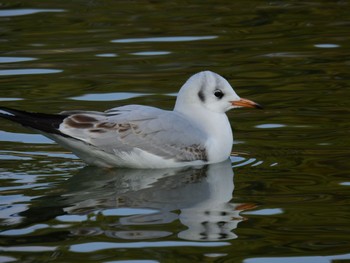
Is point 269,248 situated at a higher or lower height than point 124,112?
lower

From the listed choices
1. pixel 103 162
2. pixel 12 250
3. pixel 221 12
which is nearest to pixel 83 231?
pixel 12 250

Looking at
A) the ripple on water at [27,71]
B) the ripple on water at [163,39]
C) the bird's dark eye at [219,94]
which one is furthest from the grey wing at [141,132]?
the ripple on water at [163,39]

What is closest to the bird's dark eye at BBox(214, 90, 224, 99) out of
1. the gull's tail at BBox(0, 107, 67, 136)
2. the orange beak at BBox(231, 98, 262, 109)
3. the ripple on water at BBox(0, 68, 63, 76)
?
the orange beak at BBox(231, 98, 262, 109)

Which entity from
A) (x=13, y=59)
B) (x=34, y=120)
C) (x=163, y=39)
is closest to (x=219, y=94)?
(x=34, y=120)

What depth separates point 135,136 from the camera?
937 cm

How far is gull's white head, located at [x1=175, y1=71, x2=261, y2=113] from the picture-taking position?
9.81 meters

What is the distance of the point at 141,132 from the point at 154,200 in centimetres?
107

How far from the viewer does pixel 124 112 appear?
9469mm

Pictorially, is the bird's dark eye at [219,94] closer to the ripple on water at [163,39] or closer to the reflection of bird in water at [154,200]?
the reflection of bird in water at [154,200]

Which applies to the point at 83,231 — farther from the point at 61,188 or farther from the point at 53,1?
the point at 53,1

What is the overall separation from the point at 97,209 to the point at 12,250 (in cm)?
117

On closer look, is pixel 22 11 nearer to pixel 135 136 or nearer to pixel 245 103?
pixel 245 103

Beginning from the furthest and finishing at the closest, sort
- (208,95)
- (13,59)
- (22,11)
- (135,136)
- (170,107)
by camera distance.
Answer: (22,11), (13,59), (170,107), (208,95), (135,136)

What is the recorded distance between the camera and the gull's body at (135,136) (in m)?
9.17
